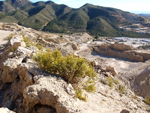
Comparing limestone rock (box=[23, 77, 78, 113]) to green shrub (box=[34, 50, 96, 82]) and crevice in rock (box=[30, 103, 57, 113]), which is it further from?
green shrub (box=[34, 50, 96, 82])

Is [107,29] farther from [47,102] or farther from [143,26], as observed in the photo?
[47,102]

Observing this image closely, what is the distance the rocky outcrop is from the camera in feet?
64.3

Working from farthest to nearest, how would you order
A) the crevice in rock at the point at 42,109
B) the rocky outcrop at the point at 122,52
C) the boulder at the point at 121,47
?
the boulder at the point at 121,47 → the rocky outcrop at the point at 122,52 → the crevice in rock at the point at 42,109

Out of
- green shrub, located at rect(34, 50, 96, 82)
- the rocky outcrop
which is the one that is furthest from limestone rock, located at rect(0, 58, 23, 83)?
the rocky outcrop

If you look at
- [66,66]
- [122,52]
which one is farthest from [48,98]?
Answer: [122,52]

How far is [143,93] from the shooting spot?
937 centimetres

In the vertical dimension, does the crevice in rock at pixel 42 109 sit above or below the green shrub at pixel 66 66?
below

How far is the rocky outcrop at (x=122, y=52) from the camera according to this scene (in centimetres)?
1958

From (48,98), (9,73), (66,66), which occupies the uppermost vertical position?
(66,66)

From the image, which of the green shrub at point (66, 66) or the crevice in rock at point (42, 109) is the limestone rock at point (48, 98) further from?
the green shrub at point (66, 66)

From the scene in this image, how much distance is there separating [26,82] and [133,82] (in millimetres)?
10713

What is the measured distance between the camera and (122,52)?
2170cm

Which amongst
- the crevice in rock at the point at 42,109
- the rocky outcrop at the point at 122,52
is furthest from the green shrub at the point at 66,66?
the rocky outcrop at the point at 122,52

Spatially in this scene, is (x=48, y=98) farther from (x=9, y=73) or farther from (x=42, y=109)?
(x=9, y=73)
